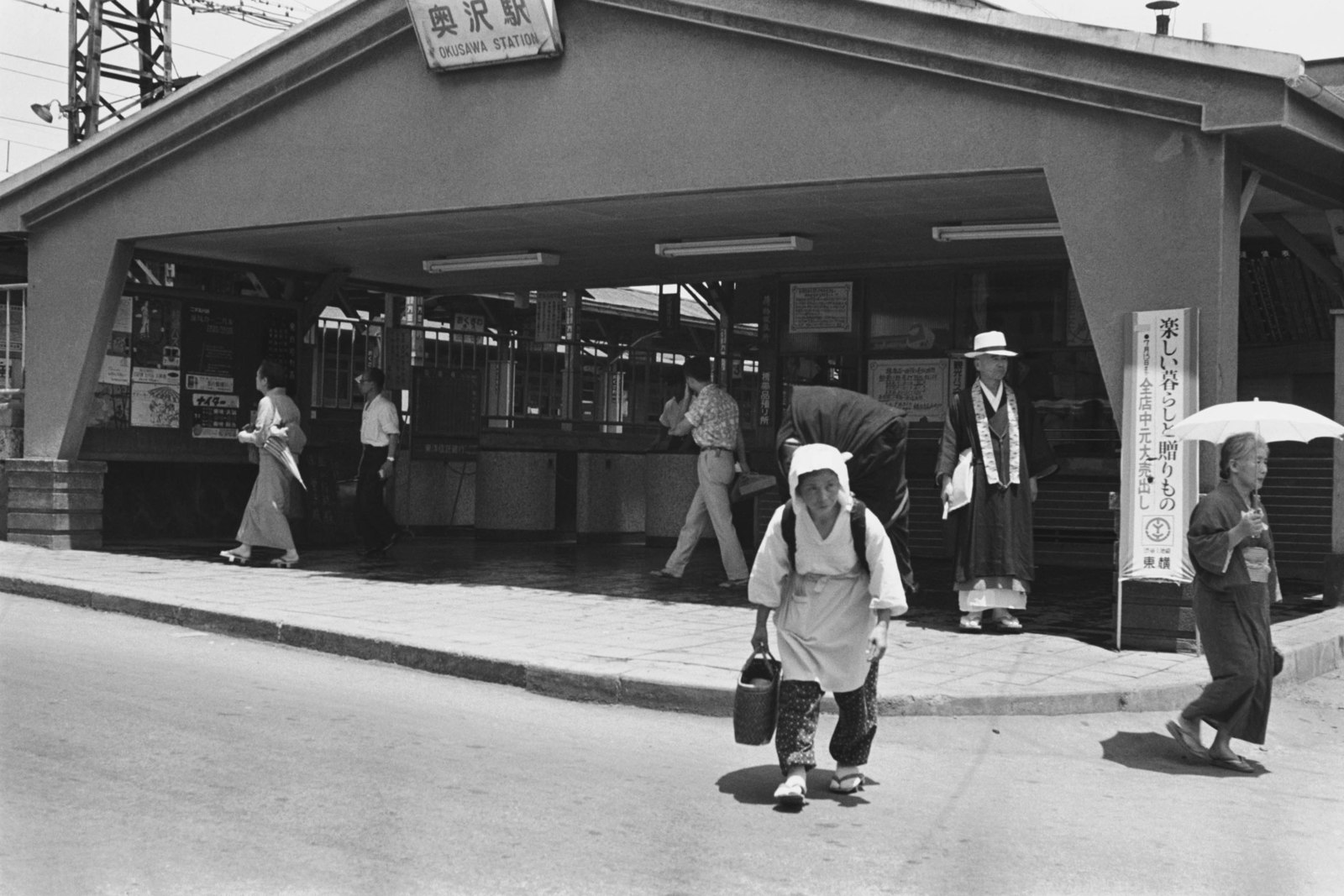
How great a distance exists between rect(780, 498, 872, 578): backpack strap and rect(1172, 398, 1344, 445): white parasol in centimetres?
214

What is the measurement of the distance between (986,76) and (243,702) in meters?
5.88

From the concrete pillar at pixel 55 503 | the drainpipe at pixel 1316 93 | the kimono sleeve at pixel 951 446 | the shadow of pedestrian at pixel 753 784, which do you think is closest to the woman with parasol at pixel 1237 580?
the shadow of pedestrian at pixel 753 784

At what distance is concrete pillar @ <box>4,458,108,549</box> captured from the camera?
48.5 feet

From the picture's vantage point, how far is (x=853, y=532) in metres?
6.12

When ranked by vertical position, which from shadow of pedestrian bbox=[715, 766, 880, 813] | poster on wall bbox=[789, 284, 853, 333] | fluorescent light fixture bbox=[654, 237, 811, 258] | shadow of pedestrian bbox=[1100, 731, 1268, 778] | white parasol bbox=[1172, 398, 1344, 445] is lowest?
shadow of pedestrian bbox=[1100, 731, 1268, 778]

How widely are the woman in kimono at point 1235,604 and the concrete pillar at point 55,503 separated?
437 inches

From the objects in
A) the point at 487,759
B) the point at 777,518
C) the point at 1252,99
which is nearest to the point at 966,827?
the point at 777,518

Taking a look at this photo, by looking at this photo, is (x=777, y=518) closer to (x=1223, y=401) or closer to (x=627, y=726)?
(x=627, y=726)

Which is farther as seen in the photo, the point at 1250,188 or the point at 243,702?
the point at 1250,188

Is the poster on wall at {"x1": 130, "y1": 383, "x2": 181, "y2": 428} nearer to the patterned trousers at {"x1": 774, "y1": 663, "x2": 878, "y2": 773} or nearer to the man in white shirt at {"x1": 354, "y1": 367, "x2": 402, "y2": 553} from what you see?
the man in white shirt at {"x1": 354, "y1": 367, "x2": 402, "y2": 553}

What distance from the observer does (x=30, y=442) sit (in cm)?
1516

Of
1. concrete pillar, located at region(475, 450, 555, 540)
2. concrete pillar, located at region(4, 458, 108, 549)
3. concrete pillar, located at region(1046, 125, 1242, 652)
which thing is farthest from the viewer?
concrete pillar, located at region(475, 450, 555, 540)

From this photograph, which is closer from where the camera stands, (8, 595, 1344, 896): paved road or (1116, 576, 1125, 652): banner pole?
(8, 595, 1344, 896): paved road

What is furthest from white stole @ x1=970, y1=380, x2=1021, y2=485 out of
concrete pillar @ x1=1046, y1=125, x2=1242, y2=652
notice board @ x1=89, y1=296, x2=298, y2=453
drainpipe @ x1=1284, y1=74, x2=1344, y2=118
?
notice board @ x1=89, y1=296, x2=298, y2=453
